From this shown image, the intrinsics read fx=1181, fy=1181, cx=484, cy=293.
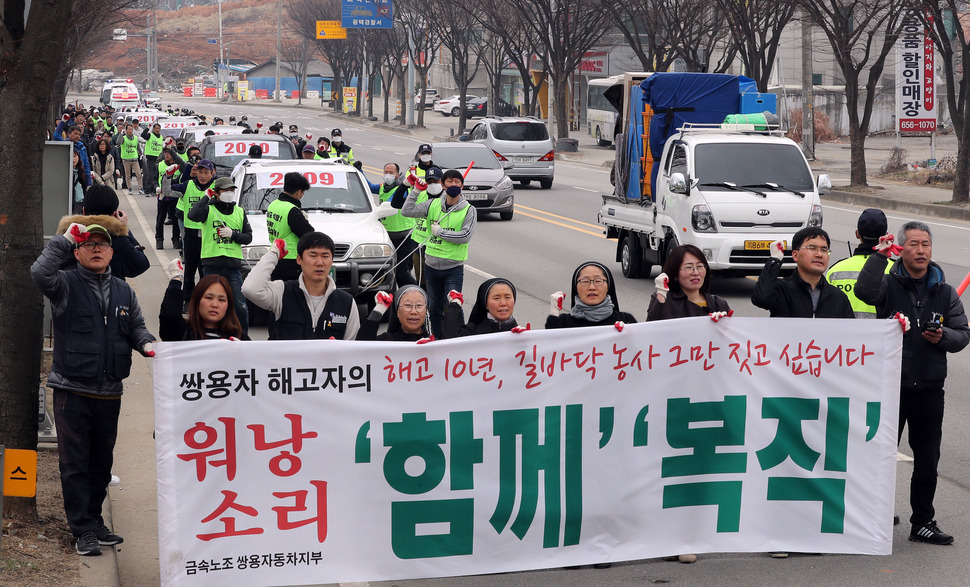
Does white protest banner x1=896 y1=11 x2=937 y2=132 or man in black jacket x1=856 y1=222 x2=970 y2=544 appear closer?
man in black jacket x1=856 y1=222 x2=970 y2=544

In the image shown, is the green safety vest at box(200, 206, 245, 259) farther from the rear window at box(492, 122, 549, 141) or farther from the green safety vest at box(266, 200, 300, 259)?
the rear window at box(492, 122, 549, 141)

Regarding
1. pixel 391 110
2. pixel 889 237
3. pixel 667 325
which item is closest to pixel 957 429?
pixel 889 237

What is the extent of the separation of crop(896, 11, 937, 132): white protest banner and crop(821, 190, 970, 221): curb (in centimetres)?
354

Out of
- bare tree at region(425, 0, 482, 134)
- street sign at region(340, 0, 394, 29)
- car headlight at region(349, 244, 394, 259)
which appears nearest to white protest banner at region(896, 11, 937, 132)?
car headlight at region(349, 244, 394, 259)

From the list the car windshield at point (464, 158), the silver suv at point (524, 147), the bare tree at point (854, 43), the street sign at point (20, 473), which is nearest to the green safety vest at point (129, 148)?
the car windshield at point (464, 158)

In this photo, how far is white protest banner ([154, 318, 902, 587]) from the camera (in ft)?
18.0

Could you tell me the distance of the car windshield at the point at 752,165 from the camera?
1532 centimetres

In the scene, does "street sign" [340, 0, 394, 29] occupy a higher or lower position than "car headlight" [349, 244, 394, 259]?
higher

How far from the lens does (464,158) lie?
999 inches

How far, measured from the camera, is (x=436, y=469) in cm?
576

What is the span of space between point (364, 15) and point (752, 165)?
59621mm

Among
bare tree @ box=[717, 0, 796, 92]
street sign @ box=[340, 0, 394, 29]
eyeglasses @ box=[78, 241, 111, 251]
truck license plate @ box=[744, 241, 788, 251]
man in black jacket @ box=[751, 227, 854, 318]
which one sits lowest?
truck license plate @ box=[744, 241, 788, 251]

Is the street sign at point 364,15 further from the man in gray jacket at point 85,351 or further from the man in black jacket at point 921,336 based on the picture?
the man in gray jacket at point 85,351

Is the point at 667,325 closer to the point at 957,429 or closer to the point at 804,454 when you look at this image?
the point at 804,454
